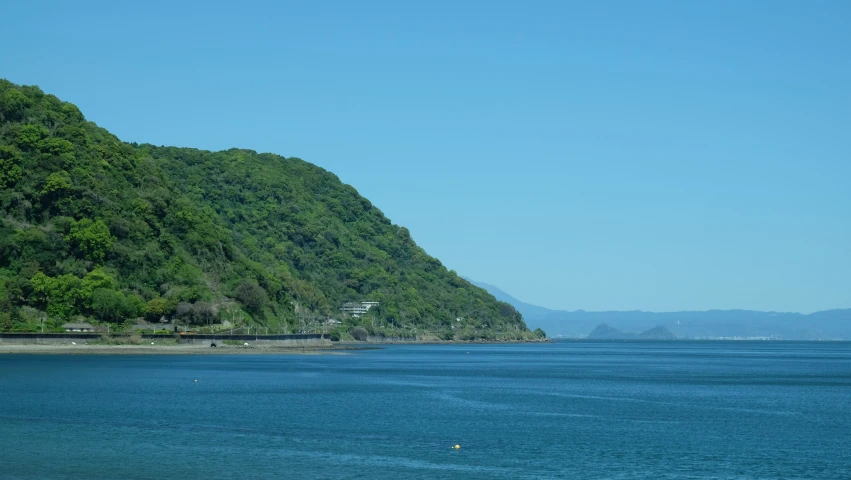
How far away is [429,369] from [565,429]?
2313 inches

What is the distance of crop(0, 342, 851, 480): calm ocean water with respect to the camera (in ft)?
114

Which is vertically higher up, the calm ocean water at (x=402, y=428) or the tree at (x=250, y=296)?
the tree at (x=250, y=296)

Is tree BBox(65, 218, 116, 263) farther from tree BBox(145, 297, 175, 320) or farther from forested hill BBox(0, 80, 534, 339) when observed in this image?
tree BBox(145, 297, 175, 320)

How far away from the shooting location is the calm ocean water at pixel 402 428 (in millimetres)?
34812

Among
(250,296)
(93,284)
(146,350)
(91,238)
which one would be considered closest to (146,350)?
(146,350)

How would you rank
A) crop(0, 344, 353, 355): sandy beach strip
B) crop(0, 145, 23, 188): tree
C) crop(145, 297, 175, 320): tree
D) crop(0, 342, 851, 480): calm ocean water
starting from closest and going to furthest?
1. crop(0, 342, 851, 480): calm ocean water
2. crop(0, 344, 353, 355): sandy beach strip
3. crop(145, 297, 175, 320): tree
4. crop(0, 145, 23, 188): tree

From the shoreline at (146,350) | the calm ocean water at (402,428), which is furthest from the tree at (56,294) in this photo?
the calm ocean water at (402,428)

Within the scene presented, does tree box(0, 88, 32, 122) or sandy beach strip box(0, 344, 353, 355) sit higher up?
tree box(0, 88, 32, 122)

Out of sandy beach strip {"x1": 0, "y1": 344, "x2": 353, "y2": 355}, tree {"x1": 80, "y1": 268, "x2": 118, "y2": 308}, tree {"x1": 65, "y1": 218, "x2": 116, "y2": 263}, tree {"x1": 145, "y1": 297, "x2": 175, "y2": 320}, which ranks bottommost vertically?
sandy beach strip {"x1": 0, "y1": 344, "x2": 353, "y2": 355}

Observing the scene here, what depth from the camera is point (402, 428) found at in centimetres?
4603

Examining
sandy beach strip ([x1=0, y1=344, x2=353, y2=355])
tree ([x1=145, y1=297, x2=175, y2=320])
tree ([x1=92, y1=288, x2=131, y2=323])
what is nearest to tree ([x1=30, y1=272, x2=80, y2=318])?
tree ([x1=92, y1=288, x2=131, y2=323])

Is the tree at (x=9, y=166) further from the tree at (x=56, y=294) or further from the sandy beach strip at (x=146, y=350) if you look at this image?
the sandy beach strip at (x=146, y=350)

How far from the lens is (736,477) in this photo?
112ft

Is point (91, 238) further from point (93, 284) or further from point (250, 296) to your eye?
point (250, 296)
